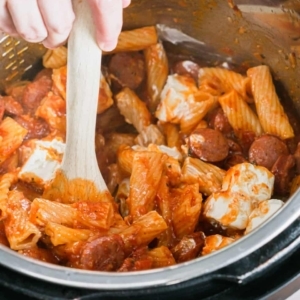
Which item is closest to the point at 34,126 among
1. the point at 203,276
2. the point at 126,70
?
the point at 126,70

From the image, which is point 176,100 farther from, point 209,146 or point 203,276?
point 203,276

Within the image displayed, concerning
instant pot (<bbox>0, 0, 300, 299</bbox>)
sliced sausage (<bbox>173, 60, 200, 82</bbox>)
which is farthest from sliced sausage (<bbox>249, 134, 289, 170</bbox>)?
instant pot (<bbox>0, 0, 300, 299</bbox>)

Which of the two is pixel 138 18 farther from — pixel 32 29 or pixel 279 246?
pixel 279 246

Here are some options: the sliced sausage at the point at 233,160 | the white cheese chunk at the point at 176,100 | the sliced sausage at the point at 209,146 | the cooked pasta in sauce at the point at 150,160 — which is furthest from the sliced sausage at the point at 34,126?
A: the sliced sausage at the point at 233,160

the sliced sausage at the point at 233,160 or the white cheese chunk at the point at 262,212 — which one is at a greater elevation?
the white cheese chunk at the point at 262,212

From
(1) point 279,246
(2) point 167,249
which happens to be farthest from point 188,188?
(1) point 279,246

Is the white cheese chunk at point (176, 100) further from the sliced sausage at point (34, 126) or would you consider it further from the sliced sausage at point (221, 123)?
the sliced sausage at point (34, 126)
